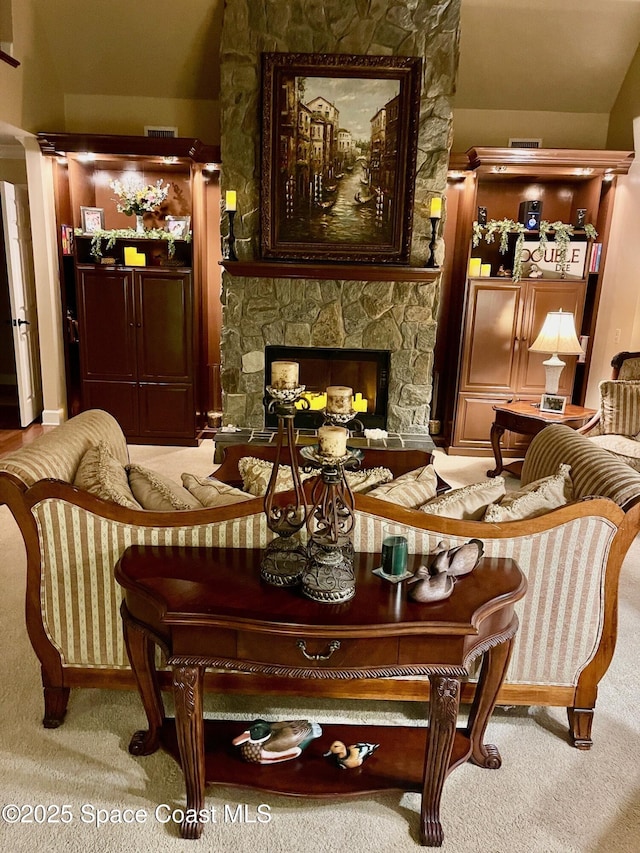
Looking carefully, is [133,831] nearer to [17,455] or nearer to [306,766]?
[306,766]

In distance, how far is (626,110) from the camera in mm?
5152

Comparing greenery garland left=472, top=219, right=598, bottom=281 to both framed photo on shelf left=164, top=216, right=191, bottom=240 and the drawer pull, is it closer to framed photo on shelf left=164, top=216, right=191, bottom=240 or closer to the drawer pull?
framed photo on shelf left=164, top=216, right=191, bottom=240

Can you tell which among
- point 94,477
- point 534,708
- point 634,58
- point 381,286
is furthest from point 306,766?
point 634,58

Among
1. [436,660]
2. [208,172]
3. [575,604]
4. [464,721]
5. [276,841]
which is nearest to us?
[436,660]

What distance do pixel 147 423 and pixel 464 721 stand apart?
4055 mm

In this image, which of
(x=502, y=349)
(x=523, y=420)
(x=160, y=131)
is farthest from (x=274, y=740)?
(x=160, y=131)

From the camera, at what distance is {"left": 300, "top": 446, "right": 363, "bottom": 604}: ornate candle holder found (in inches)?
60.4

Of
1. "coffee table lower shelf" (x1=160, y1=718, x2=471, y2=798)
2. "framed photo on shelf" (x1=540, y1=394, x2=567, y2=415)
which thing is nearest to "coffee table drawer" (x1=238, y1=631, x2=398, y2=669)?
"coffee table lower shelf" (x1=160, y1=718, x2=471, y2=798)

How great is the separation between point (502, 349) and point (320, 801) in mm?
4194

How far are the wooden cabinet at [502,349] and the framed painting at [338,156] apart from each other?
875mm

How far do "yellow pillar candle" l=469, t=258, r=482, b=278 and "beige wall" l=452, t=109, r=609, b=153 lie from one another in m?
1.09

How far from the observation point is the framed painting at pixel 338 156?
4.69 m

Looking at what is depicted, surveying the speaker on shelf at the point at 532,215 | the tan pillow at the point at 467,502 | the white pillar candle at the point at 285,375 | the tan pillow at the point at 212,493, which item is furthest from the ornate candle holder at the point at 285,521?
the speaker on shelf at the point at 532,215

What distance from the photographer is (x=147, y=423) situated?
18.1ft
